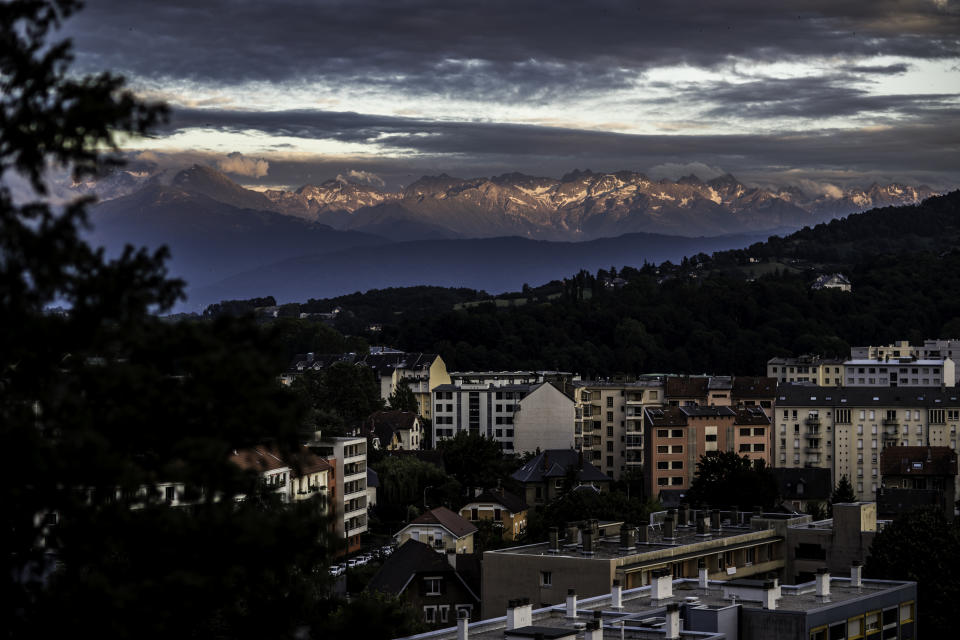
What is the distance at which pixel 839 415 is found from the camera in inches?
4117

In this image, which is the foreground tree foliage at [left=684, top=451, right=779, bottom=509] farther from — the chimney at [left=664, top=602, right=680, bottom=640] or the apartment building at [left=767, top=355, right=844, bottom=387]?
the apartment building at [left=767, top=355, right=844, bottom=387]

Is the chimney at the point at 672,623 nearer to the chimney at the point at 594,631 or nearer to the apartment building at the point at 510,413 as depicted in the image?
the chimney at the point at 594,631

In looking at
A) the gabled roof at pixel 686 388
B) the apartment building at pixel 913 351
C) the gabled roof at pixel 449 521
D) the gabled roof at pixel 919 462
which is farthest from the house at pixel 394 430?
the apartment building at pixel 913 351

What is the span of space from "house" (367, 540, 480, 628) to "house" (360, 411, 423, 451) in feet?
165

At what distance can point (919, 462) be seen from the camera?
84500 mm

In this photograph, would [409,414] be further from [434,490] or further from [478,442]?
[434,490]

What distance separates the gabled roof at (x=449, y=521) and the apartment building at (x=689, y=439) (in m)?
25.4

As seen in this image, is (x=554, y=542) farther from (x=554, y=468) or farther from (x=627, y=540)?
(x=554, y=468)

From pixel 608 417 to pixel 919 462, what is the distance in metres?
29.1

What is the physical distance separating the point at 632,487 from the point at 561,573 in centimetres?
5162

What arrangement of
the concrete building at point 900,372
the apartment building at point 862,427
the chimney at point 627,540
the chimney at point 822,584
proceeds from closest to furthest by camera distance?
the chimney at point 822,584 < the chimney at point 627,540 < the apartment building at point 862,427 < the concrete building at point 900,372

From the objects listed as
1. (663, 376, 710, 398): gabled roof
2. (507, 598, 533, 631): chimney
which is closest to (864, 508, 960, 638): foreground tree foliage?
(507, 598, 533, 631): chimney

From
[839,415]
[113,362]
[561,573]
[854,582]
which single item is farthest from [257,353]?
[839,415]

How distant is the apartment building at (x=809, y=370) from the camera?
489 ft
